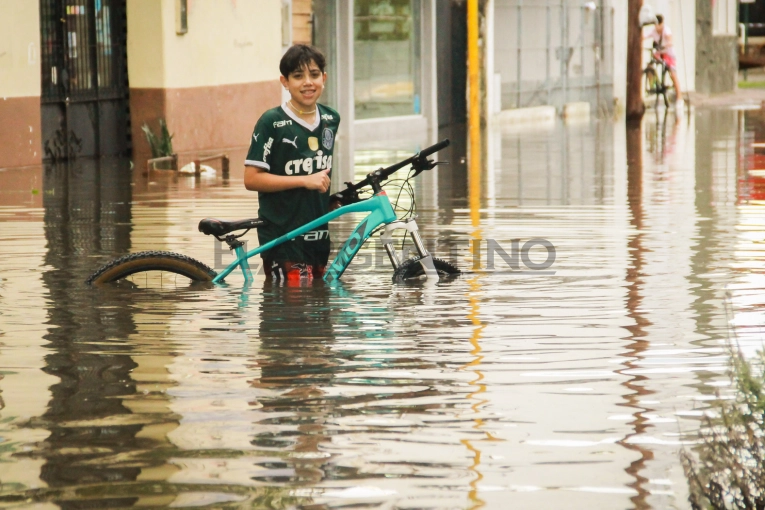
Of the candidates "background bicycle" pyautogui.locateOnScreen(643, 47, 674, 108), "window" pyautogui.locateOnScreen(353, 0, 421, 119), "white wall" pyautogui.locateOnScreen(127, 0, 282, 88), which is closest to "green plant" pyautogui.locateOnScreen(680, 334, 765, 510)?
"white wall" pyautogui.locateOnScreen(127, 0, 282, 88)

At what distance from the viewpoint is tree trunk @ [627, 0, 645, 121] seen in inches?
1101

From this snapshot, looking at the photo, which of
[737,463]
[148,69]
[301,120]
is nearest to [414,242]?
[301,120]

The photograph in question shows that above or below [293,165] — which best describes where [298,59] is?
above

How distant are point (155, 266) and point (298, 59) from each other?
49.4 inches

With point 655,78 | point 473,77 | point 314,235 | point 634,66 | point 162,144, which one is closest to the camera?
point 314,235

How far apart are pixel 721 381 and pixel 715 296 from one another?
2181 millimetres

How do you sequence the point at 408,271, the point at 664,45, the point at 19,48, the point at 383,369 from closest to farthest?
the point at 383,369
the point at 408,271
the point at 19,48
the point at 664,45

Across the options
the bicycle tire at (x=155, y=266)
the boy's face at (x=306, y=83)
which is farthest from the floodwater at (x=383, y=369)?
the boy's face at (x=306, y=83)

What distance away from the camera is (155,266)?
7336 mm

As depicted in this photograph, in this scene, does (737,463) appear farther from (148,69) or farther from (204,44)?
(204,44)

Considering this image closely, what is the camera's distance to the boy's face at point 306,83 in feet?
23.4

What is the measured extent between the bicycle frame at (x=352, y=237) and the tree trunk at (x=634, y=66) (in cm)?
2098

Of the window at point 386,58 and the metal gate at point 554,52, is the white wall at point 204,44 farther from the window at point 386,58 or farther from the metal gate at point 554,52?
the metal gate at point 554,52

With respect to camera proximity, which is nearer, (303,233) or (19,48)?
(303,233)
